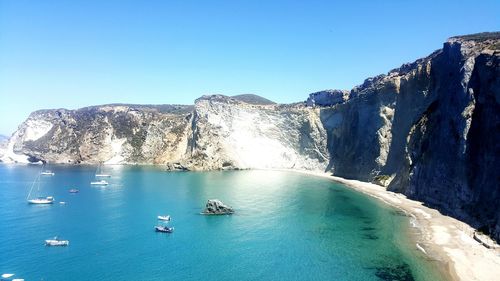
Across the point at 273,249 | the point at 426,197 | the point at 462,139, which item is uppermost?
the point at 462,139

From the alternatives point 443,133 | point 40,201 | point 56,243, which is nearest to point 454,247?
point 443,133

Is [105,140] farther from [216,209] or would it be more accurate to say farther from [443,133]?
[443,133]

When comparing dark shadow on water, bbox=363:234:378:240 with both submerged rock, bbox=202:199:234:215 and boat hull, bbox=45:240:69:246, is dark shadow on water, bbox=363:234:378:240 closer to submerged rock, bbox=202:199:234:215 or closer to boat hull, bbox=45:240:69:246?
submerged rock, bbox=202:199:234:215

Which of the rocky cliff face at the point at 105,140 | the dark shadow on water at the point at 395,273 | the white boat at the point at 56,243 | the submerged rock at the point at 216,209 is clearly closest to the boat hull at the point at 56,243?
the white boat at the point at 56,243

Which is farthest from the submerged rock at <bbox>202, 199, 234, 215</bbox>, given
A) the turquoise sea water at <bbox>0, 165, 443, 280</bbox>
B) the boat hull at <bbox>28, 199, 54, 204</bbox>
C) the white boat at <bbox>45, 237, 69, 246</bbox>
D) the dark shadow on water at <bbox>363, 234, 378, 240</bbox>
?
the boat hull at <bbox>28, 199, 54, 204</bbox>

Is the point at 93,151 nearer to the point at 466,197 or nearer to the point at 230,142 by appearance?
the point at 230,142

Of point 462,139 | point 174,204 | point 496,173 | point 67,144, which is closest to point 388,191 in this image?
point 462,139
